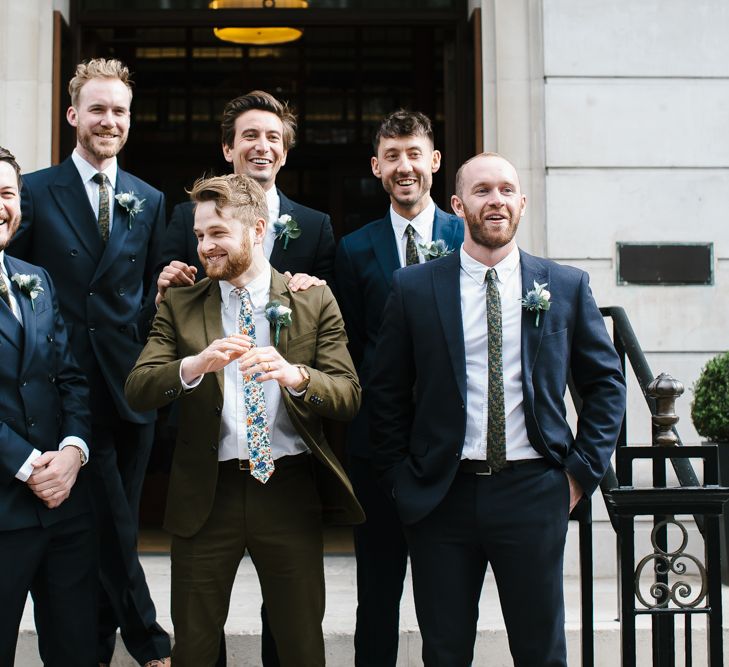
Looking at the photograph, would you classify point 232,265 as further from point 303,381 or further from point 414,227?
point 414,227

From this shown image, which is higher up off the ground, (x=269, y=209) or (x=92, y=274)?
(x=269, y=209)

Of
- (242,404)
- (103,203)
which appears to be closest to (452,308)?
(242,404)

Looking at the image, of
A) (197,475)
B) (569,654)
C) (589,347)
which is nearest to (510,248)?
(589,347)

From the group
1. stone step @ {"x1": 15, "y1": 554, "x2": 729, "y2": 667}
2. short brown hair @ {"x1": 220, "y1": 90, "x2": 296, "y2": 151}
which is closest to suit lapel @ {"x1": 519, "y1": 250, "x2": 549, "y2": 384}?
short brown hair @ {"x1": 220, "y1": 90, "x2": 296, "y2": 151}

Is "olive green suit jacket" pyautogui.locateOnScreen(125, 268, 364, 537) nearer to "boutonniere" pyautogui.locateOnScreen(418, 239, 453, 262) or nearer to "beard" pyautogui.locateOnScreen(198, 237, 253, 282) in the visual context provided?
"beard" pyautogui.locateOnScreen(198, 237, 253, 282)

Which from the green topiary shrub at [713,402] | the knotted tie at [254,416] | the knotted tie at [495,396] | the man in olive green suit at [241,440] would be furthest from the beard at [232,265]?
the green topiary shrub at [713,402]

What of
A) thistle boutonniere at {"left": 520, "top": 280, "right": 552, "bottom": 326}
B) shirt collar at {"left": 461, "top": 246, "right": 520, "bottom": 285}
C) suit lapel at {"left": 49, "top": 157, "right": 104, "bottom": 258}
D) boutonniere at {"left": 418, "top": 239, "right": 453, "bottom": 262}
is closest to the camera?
thistle boutonniere at {"left": 520, "top": 280, "right": 552, "bottom": 326}

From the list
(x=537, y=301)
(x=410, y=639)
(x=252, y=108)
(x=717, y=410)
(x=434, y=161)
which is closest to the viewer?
(x=537, y=301)

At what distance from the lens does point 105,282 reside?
4410mm

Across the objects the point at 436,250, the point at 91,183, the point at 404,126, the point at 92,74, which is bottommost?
the point at 436,250

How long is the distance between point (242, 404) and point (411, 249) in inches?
42.4

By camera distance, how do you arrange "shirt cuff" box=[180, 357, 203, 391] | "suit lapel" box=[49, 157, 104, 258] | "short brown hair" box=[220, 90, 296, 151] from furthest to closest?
"suit lapel" box=[49, 157, 104, 258] → "short brown hair" box=[220, 90, 296, 151] → "shirt cuff" box=[180, 357, 203, 391]

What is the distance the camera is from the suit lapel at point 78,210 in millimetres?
4461

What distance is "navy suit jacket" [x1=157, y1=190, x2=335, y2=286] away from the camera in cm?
438
